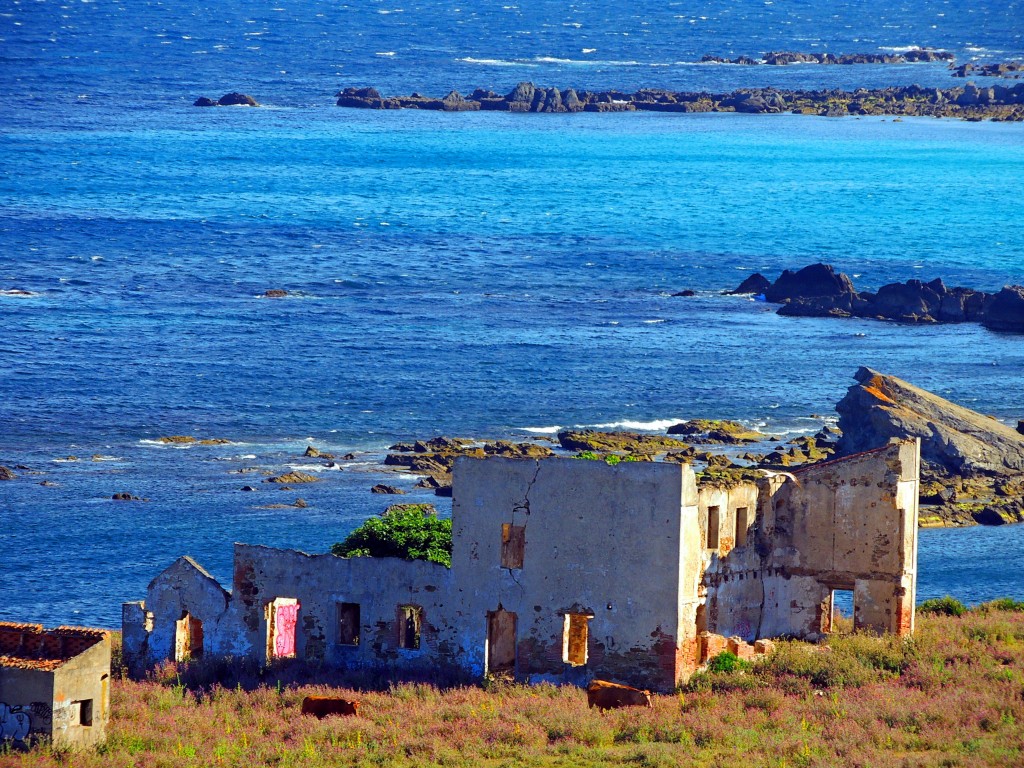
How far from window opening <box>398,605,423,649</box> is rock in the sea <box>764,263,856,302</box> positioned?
323 feet

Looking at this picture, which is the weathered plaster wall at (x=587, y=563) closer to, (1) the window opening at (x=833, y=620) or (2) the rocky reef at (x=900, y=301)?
(1) the window opening at (x=833, y=620)

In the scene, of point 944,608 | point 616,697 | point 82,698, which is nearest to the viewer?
point 82,698

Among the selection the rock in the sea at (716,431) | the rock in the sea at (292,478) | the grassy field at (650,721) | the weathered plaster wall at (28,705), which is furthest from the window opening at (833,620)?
the rock in the sea at (716,431)

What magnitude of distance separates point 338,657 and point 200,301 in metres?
102

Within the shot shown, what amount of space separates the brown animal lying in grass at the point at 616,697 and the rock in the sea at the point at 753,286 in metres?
107

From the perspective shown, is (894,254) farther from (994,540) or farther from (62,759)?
(62,759)

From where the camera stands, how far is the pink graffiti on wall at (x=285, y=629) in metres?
50.4

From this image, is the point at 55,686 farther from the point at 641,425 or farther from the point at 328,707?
the point at 641,425

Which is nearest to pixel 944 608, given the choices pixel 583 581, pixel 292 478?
pixel 583 581

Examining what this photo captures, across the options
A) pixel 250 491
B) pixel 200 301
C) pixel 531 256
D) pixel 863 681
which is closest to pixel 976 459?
pixel 250 491

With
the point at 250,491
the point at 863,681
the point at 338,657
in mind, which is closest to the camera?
the point at 863,681

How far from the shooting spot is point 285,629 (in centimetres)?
5062

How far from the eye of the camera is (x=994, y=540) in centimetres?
7694

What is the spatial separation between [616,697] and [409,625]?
22.3 ft
